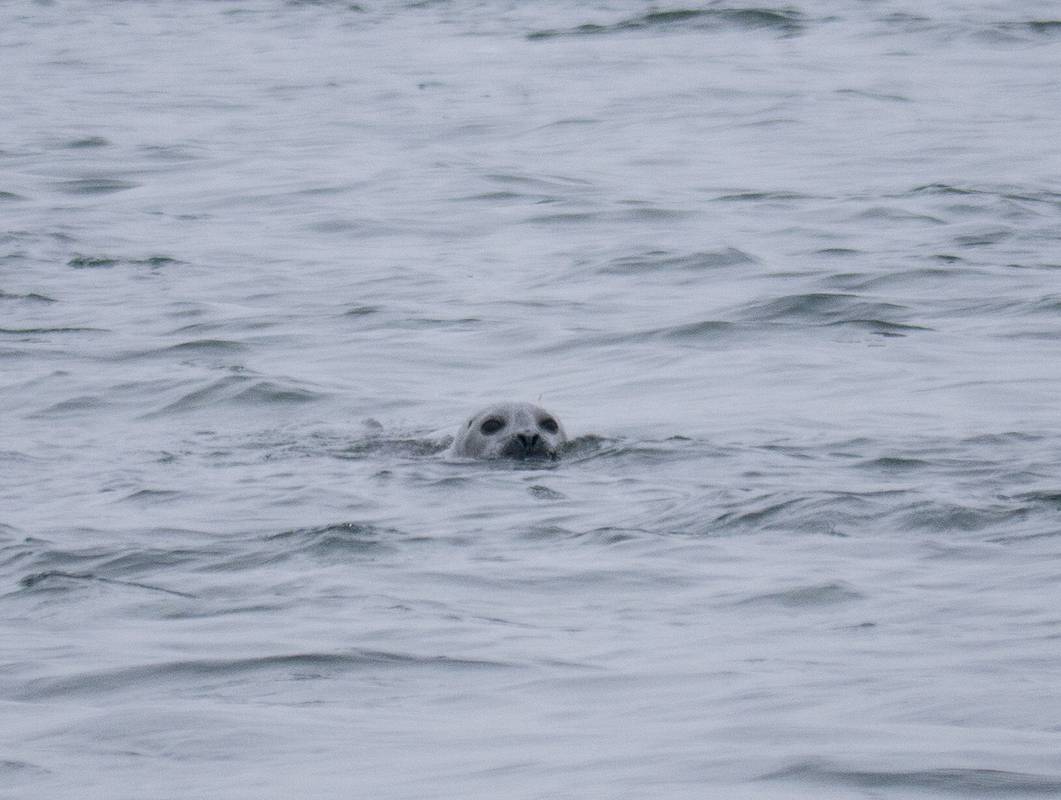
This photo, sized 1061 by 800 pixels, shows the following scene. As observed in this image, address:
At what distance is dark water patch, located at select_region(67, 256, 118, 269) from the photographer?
18484 mm

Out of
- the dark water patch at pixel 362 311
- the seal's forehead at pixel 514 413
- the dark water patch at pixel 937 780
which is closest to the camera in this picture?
the dark water patch at pixel 937 780

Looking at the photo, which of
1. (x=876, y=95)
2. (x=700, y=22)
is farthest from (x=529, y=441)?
(x=700, y=22)

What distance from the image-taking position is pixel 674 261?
18125 millimetres

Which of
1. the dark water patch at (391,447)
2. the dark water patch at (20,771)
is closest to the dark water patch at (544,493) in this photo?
the dark water patch at (391,447)

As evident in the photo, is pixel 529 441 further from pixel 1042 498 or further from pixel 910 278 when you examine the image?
pixel 910 278

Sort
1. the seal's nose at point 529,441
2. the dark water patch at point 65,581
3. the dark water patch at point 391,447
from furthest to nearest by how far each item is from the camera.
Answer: the dark water patch at point 391,447
the seal's nose at point 529,441
the dark water patch at point 65,581

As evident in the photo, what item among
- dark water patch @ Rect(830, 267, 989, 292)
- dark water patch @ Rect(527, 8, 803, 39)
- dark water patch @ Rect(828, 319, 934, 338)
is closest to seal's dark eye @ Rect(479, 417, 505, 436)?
dark water patch @ Rect(828, 319, 934, 338)

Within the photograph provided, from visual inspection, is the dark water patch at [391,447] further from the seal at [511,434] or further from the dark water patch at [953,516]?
the dark water patch at [953,516]

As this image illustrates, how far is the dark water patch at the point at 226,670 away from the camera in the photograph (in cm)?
725

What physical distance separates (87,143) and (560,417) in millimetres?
13882

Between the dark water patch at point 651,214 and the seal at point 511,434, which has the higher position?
the seal at point 511,434

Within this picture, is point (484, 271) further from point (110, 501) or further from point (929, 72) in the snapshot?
point (929, 72)

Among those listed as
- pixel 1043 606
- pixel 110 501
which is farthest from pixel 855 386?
pixel 1043 606

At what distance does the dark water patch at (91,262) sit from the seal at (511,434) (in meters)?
7.32
